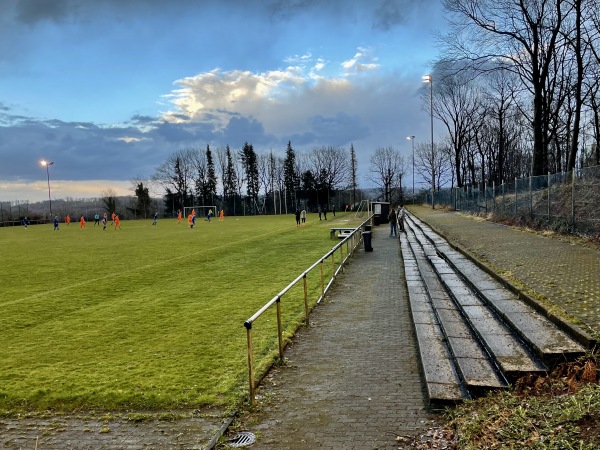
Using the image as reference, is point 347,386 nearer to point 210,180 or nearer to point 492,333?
point 492,333

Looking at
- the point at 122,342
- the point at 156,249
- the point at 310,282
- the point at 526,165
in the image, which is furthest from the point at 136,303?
the point at 526,165

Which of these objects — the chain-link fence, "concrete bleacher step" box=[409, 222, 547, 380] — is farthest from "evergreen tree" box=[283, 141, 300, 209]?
"concrete bleacher step" box=[409, 222, 547, 380]

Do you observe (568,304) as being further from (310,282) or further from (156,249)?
(156,249)

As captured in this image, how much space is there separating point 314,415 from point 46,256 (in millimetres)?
20659

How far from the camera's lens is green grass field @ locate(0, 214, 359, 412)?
5332mm

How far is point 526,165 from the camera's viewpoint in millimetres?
75812

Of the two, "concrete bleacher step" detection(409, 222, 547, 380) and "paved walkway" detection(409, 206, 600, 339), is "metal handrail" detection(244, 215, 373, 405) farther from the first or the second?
"paved walkway" detection(409, 206, 600, 339)

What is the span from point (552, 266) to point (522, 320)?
13.8ft

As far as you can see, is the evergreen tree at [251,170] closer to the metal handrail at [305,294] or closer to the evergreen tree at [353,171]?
the evergreen tree at [353,171]

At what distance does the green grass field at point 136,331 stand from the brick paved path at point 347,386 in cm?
53

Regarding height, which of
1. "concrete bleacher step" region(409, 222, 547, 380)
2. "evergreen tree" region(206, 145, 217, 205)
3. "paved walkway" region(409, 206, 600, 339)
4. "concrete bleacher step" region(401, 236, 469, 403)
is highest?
"evergreen tree" region(206, 145, 217, 205)

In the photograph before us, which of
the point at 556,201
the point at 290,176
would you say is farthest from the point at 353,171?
the point at 556,201

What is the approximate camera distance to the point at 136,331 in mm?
7973

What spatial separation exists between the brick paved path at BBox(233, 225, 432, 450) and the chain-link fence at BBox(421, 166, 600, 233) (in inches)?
324
